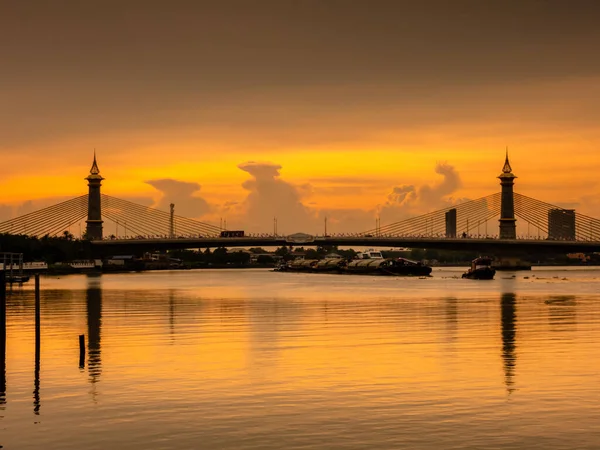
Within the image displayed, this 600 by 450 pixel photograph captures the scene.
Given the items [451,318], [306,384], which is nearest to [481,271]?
[451,318]

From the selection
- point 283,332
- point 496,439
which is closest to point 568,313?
point 283,332

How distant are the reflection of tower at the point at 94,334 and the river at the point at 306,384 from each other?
115mm

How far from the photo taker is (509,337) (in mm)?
48594

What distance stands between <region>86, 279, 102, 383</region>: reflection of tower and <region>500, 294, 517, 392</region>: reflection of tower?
13388 millimetres

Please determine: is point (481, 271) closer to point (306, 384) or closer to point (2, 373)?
point (2, 373)

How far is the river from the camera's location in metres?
24.8

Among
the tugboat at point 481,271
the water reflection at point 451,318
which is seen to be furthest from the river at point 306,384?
the tugboat at point 481,271

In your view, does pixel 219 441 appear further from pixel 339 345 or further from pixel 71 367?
pixel 339 345

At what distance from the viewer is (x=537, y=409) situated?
27.9m

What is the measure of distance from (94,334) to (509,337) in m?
19.9

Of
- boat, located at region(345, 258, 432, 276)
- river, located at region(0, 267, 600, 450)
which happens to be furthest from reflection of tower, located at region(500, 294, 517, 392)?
boat, located at region(345, 258, 432, 276)

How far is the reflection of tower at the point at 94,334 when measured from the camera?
3688cm

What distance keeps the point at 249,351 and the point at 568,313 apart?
30.8m

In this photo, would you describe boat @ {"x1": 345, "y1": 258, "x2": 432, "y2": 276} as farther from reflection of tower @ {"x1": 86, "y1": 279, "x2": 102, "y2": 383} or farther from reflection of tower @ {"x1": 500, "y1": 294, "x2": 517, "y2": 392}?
reflection of tower @ {"x1": 86, "y1": 279, "x2": 102, "y2": 383}
